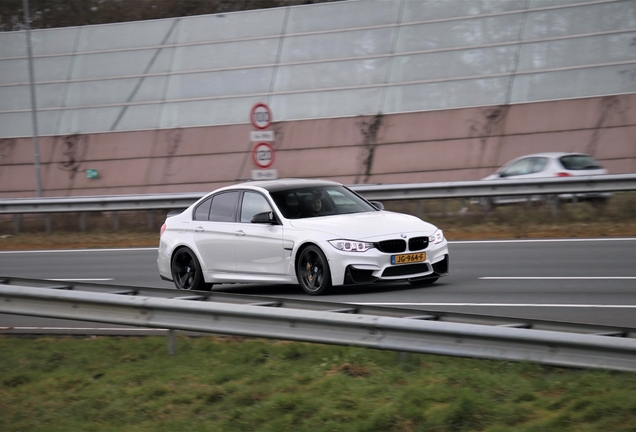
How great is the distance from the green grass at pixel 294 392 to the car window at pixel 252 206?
385cm

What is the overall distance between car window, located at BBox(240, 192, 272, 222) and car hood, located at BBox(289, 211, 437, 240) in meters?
0.66

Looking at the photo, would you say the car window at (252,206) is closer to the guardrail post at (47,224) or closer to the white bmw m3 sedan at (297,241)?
the white bmw m3 sedan at (297,241)

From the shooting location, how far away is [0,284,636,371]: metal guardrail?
6461 mm

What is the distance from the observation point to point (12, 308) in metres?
9.27

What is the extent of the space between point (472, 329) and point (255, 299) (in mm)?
2516

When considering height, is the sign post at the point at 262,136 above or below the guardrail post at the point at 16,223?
above

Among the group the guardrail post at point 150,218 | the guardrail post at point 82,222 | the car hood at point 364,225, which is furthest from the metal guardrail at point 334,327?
the guardrail post at point 82,222

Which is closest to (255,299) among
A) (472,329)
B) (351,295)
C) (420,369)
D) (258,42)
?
(420,369)

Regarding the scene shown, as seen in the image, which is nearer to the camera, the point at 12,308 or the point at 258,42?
the point at 12,308

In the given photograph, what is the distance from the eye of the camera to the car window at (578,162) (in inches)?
880

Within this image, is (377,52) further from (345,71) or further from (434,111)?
(434,111)

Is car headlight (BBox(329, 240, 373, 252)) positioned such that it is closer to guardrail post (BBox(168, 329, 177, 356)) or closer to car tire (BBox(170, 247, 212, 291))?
car tire (BBox(170, 247, 212, 291))

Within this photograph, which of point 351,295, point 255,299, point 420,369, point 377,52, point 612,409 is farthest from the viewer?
point 377,52

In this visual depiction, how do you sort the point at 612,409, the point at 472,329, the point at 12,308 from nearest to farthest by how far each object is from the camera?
the point at 612,409 < the point at 472,329 < the point at 12,308
